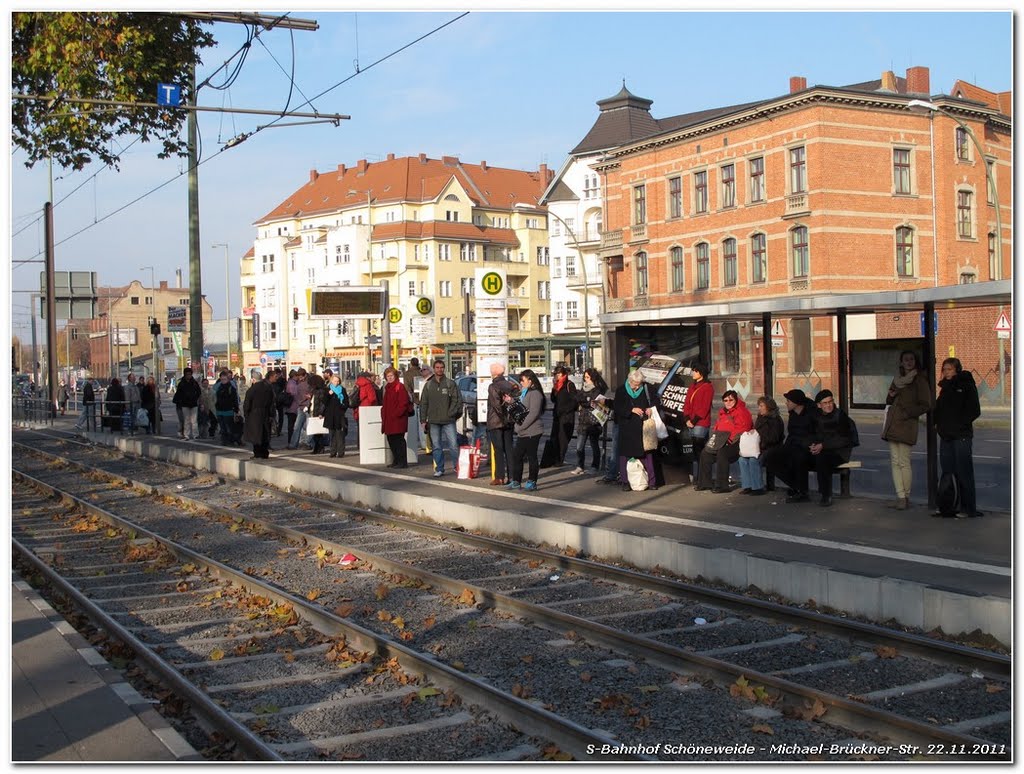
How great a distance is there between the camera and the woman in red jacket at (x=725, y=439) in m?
15.1

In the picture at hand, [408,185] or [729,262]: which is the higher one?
[408,185]

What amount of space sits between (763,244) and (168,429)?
91.8 ft

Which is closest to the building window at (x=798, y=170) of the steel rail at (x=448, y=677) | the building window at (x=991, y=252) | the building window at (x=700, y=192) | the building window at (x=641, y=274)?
the building window at (x=700, y=192)

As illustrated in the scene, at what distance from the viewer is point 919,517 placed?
12.9m

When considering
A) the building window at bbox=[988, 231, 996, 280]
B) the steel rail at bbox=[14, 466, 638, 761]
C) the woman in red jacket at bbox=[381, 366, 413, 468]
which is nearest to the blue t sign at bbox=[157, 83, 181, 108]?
the woman in red jacket at bbox=[381, 366, 413, 468]

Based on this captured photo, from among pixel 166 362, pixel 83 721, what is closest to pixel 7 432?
pixel 83 721

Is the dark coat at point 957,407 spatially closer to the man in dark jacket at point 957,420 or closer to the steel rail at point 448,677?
the man in dark jacket at point 957,420

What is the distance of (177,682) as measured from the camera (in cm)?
738

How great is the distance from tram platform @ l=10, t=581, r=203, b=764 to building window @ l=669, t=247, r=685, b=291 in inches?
2052

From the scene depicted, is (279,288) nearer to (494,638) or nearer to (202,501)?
(202,501)

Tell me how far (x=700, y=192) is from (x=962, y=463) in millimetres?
45979

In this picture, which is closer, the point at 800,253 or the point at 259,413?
the point at 259,413

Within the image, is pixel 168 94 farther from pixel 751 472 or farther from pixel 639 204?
pixel 639 204

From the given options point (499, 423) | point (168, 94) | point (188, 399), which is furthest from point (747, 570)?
point (188, 399)
